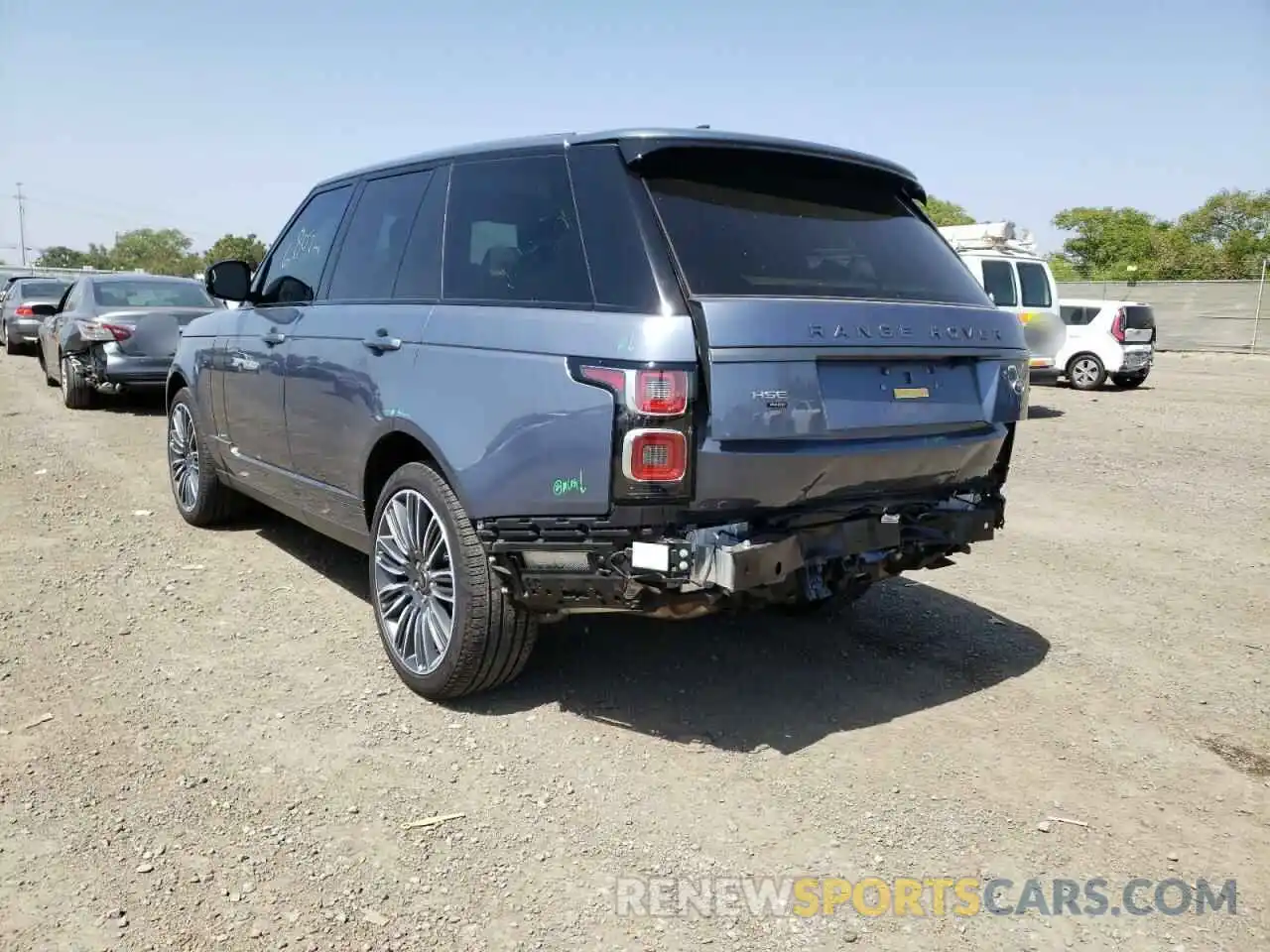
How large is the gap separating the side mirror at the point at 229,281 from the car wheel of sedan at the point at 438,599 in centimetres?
204

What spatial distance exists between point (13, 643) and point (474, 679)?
85.2 inches

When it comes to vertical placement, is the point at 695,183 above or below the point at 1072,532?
above

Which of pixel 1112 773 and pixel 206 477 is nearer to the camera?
pixel 1112 773

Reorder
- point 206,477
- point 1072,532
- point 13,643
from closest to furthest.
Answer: point 13,643 → point 206,477 → point 1072,532

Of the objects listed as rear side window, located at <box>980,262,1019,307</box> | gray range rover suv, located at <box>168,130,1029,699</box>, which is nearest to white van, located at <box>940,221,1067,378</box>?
rear side window, located at <box>980,262,1019,307</box>

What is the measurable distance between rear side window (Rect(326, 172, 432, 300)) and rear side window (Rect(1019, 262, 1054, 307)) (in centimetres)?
1201

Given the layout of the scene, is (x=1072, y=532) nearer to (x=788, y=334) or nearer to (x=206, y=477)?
(x=788, y=334)

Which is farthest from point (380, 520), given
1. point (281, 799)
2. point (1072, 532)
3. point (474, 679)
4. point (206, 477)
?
point (1072, 532)

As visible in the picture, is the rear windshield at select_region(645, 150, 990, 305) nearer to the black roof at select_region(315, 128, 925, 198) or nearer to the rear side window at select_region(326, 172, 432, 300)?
the black roof at select_region(315, 128, 925, 198)

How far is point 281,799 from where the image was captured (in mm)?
3240

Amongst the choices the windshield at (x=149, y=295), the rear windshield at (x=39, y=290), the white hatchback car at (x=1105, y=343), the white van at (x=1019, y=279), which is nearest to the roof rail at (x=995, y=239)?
the white van at (x=1019, y=279)

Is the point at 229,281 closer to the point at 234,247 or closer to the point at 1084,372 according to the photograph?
the point at 1084,372

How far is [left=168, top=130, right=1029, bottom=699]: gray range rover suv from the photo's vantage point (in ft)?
10.4

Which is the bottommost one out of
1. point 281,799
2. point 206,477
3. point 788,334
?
point 281,799
